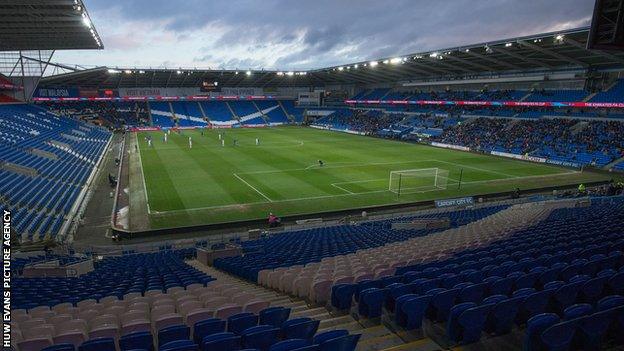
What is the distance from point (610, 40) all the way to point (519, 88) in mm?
52025

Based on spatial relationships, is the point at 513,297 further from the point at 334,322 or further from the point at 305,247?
the point at 305,247

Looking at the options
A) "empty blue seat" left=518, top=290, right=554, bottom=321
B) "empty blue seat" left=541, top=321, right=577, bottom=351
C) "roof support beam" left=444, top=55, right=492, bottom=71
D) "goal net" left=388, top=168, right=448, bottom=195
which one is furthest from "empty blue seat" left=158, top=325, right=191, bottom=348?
"roof support beam" left=444, top=55, right=492, bottom=71

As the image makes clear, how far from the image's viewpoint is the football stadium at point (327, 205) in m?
5.43

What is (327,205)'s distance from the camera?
27.9 metres

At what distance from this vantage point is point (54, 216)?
71.8 feet

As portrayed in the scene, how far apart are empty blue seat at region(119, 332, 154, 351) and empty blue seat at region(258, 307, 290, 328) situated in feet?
4.82

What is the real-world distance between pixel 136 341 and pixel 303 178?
102 feet

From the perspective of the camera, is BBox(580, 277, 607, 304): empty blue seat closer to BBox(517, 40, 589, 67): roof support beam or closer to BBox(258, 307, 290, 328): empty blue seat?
BBox(258, 307, 290, 328): empty blue seat

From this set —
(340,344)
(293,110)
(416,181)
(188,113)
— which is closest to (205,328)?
(340,344)

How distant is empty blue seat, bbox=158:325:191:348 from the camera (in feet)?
15.8

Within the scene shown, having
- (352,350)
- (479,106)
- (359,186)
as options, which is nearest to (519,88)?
(479,106)

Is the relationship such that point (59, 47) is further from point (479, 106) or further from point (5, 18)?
point (479, 106)

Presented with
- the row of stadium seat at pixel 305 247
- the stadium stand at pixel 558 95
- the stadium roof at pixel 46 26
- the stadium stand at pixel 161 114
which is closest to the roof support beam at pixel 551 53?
the stadium stand at pixel 558 95

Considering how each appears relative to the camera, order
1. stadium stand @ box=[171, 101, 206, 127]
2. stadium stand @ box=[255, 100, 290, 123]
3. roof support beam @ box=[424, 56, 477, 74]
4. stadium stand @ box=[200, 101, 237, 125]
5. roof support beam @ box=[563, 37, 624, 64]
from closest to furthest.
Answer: roof support beam @ box=[563, 37, 624, 64] → roof support beam @ box=[424, 56, 477, 74] → stadium stand @ box=[171, 101, 206, 127] → stadium stand @ box=[200, 101, 237, 125] → stadium stand @ box=[255, 100, 290, 123]
